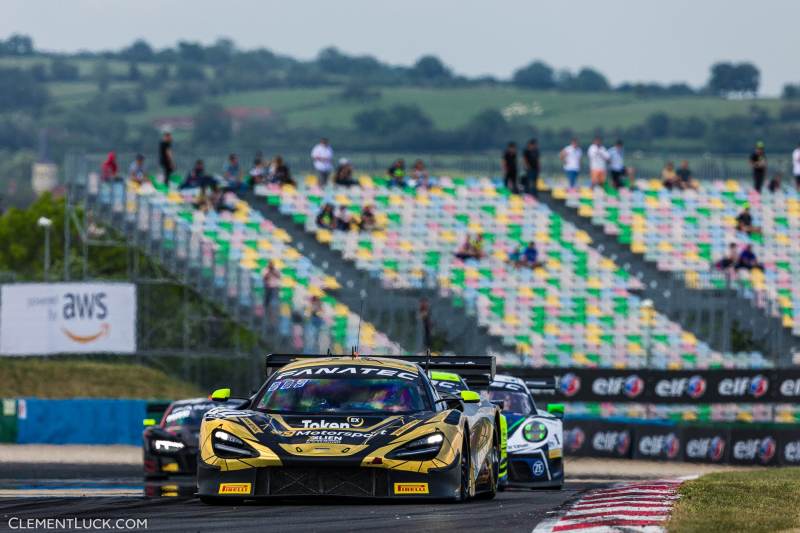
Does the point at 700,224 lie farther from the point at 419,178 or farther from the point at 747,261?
the point at 419,178

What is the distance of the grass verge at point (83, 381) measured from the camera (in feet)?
122

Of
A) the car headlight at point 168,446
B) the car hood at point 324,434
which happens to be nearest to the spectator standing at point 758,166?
the car headlight at point 168,446

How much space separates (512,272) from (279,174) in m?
6.86

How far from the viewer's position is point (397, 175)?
1747 inches

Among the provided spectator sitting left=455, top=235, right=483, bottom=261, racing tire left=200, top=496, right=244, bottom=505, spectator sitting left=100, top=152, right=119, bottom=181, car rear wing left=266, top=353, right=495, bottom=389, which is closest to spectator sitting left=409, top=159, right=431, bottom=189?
spectator sitting left=455, top=235, right=483, bottom=261

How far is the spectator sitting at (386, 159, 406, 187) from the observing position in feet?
145

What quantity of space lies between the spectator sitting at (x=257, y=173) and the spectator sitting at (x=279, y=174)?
0.19 metres

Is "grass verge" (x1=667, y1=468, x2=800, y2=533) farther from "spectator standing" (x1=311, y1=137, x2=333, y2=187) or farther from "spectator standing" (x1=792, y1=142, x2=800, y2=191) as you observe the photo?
"spectator standing" (x1=792, y1=142, x2=800, y2=191)

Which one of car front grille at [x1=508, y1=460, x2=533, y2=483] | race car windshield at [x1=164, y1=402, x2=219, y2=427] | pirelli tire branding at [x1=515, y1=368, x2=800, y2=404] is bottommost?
pirelli tire branding at [x1=515, y1=368, x2=800, y2=404]

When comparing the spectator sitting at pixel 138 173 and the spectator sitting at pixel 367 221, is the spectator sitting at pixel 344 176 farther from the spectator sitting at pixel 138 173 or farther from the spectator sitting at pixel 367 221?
the spectator sitting at pixel 138 173

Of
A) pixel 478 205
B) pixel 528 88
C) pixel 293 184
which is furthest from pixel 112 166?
pixel 528 88

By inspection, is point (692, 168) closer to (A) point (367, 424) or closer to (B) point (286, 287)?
(B) point (286, 287)

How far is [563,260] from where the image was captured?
4075cm

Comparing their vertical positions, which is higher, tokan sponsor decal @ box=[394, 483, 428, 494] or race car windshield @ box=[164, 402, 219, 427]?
tokan sponsor decal @ box=[394, 483, 428, 494]
